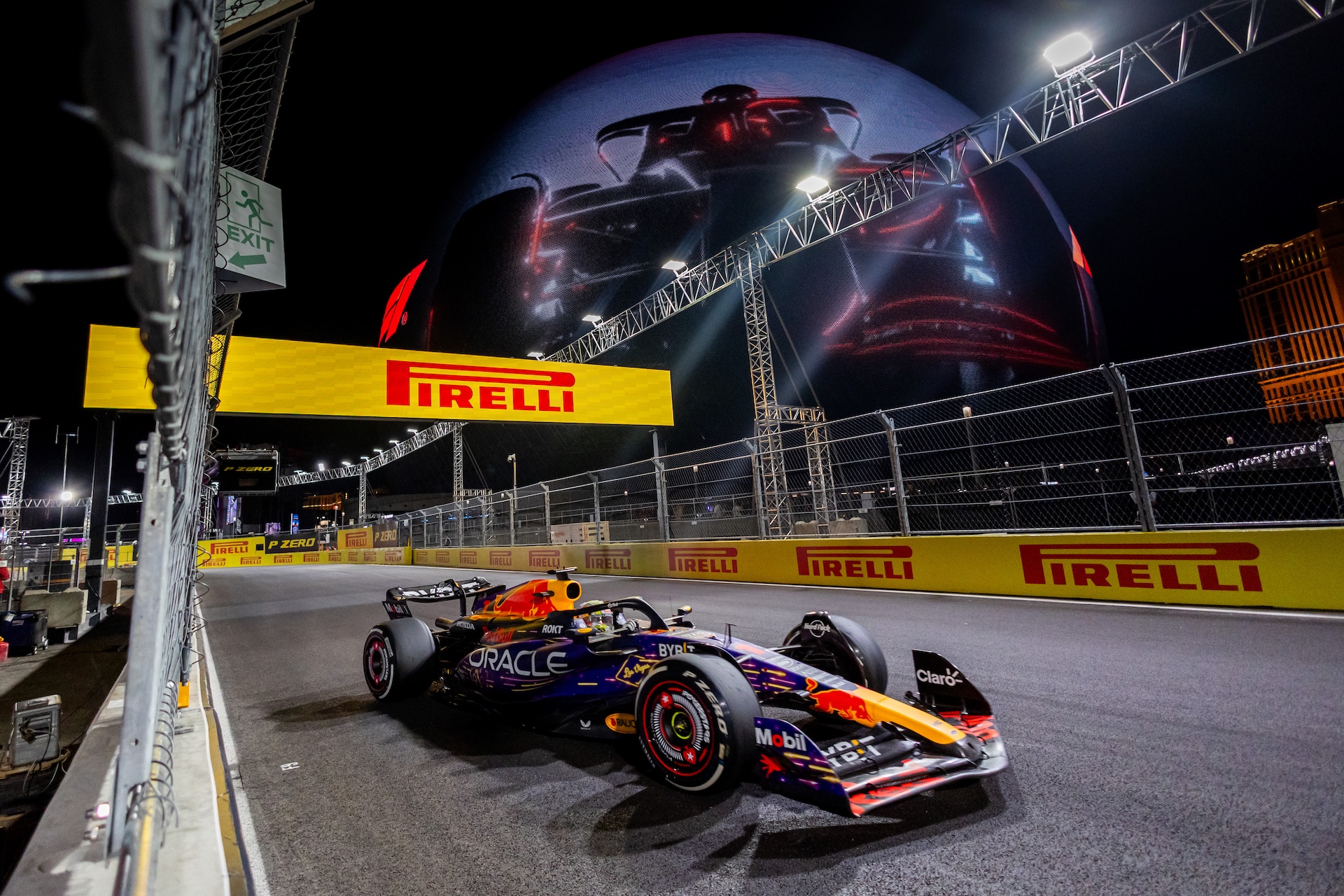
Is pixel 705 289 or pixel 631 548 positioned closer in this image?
pixel 631 548

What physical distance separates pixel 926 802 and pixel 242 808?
2.71 meters

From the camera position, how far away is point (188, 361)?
137cm

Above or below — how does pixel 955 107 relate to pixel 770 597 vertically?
above

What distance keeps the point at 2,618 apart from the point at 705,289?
1445 cm

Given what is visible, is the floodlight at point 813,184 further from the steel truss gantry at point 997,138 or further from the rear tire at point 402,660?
the rear tire at point 402,660

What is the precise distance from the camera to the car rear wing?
15.4 ft

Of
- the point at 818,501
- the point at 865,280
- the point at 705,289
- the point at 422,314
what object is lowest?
the point at 818,501

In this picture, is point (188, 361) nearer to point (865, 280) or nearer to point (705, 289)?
point (705, 289)

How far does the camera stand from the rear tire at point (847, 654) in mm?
3027

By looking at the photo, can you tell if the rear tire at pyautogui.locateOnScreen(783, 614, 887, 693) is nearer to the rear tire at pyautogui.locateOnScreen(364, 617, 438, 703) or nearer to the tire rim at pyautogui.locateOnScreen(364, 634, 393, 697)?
the rear tire at pyautogui.locateOnScreen(364, 617, 438, 703)

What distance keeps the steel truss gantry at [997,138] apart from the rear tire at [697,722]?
5.63 meters

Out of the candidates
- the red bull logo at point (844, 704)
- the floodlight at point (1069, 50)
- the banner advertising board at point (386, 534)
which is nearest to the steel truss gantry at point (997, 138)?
the floodlight at point (1069, 50)

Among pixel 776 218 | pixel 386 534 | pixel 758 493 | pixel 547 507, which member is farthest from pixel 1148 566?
pixel 386 534

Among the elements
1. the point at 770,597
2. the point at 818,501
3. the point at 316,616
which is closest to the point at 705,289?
the point at 818,501
